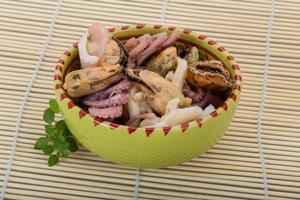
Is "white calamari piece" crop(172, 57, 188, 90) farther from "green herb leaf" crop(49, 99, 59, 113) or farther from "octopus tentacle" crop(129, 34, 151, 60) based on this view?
"green herb leaf" crop(49, 99, 59, 113)

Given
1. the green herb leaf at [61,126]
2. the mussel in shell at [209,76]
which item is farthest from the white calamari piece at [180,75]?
the green herb leaf at [61,126]

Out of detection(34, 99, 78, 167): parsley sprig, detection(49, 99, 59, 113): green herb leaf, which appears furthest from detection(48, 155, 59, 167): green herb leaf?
→ detection(49, 99, 59, 113): green herb leaf

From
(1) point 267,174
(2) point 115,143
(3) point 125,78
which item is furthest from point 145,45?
(1) point 267,174

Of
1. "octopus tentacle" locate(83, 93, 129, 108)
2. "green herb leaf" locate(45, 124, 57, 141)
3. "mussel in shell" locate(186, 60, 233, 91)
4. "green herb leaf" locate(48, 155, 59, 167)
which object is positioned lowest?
"green herb leaf" locate(48, 155, 59, 167)

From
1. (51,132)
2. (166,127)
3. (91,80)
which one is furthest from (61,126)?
(166,127)

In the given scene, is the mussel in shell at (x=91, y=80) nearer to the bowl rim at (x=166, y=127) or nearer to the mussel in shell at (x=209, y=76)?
the bowl rim at (x=166, y=127)

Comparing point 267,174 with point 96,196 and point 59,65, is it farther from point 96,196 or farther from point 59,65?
point 59,65

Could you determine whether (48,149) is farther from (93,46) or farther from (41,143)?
(93,46)
